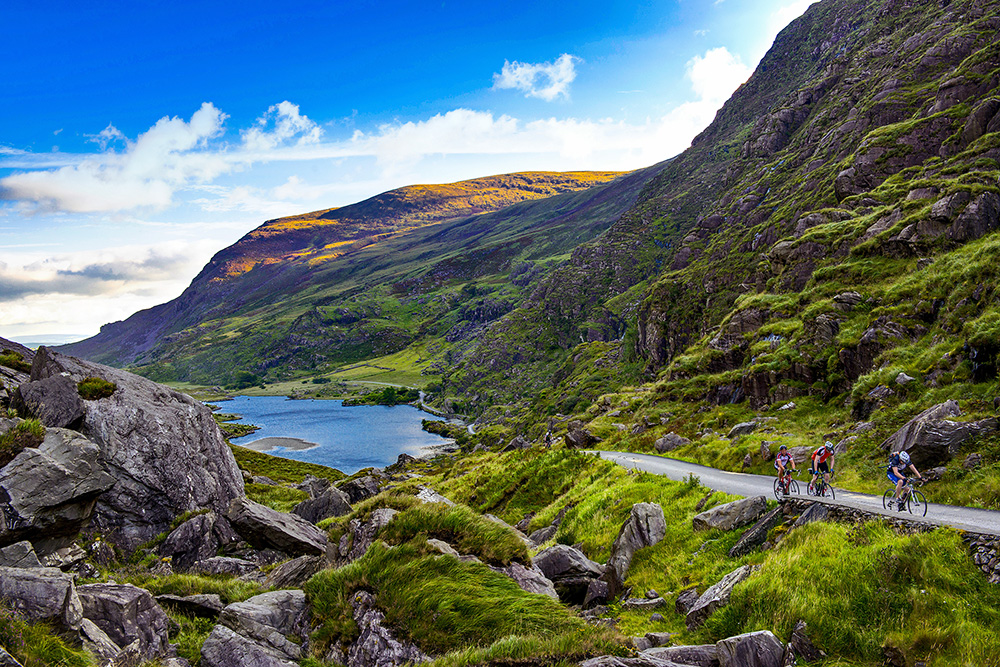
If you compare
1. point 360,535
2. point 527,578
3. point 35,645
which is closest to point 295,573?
point 360,535

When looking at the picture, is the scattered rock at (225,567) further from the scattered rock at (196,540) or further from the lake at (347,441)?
the lake at (347,441)

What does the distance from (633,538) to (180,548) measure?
16.0 meters

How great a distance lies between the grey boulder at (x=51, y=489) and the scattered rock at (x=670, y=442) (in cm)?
2958

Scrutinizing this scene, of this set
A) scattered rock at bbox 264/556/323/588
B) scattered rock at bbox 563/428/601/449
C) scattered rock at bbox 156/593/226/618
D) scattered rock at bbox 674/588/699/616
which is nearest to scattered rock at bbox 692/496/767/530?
scattered rock at bbox 674/588/699/616

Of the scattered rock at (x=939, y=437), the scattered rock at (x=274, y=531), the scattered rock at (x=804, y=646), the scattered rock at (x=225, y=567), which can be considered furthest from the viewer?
the scattered rock at (x=274, y=531)

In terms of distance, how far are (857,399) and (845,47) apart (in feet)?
550

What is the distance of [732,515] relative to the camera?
43.6 feet

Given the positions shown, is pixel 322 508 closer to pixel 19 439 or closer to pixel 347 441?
pixel 19 439

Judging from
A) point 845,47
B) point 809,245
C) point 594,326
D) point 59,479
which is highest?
point 845,47

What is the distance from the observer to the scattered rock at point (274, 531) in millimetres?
16203

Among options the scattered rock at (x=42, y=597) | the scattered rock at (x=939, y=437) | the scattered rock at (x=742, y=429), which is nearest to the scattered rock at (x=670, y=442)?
the scattered rock at (x=742, y=429)

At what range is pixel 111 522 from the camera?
17.9 meters

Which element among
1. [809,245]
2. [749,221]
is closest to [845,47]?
[749,221]

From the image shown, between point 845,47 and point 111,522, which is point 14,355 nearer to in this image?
point 111,522
